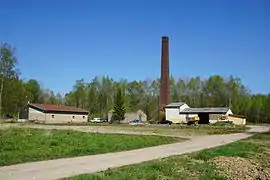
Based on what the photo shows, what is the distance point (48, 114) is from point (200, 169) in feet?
234

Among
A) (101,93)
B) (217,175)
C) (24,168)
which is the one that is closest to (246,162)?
(217,175)

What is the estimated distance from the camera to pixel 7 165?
13.3 meters

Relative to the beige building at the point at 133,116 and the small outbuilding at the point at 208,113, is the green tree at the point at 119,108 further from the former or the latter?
the small outbuilding at the point at 208,113

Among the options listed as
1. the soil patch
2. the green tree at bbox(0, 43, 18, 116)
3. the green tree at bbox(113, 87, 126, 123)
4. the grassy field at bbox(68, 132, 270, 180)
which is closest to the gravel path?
the grassy field at bbox(68, 132, 270, 180)

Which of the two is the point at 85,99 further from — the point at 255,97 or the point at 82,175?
the point at 82,175

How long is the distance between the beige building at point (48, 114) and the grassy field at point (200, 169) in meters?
66.5

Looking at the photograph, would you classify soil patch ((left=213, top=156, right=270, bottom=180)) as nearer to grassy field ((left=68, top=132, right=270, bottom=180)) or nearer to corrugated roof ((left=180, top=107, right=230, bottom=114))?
grassy field ((left=68, top=132, right=270, bottom=180))

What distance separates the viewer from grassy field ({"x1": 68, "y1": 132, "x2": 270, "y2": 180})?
480 inches

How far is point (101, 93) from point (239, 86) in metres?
42.1

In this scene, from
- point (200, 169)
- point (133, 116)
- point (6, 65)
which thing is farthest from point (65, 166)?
point (133, 116)

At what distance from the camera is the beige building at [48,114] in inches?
A: 3214

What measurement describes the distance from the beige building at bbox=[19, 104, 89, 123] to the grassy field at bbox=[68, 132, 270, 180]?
66504 mm

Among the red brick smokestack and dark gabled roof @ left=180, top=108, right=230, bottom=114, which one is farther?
dark gabled roof @ left=180, top=108, right=230, bottom=114

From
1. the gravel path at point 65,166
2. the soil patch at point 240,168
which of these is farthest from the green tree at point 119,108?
the gravel path at point 65,166
